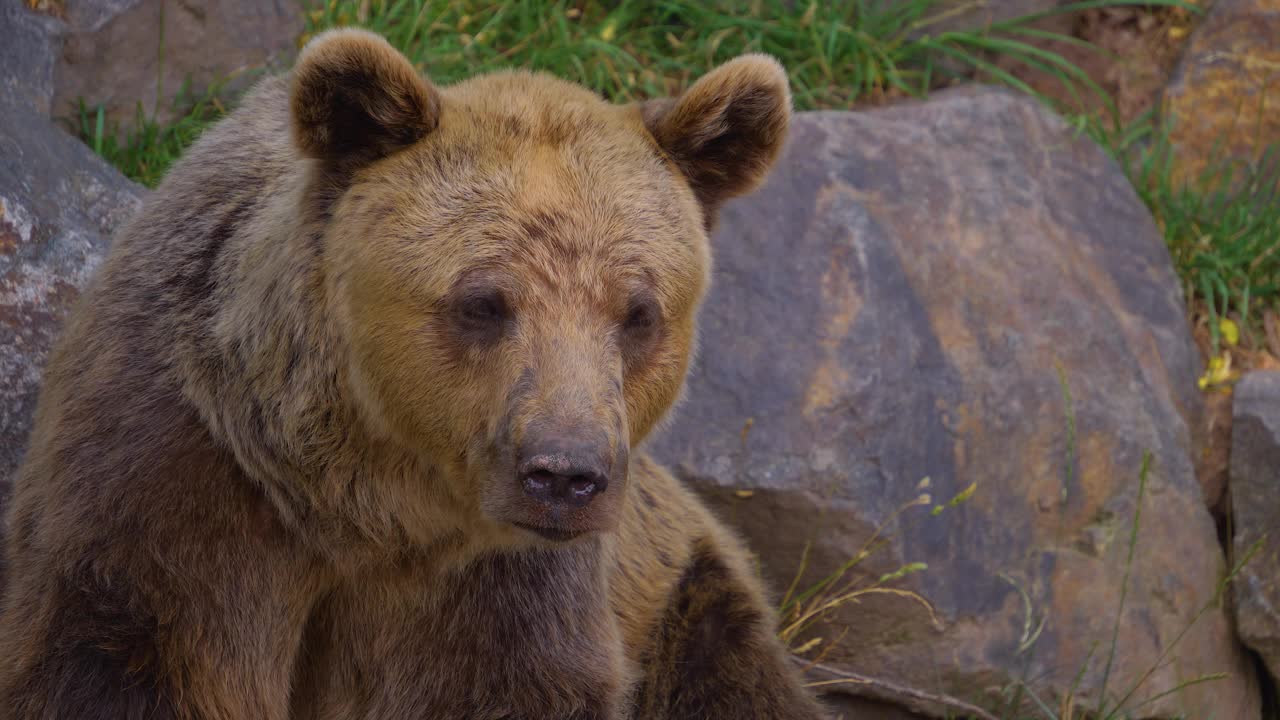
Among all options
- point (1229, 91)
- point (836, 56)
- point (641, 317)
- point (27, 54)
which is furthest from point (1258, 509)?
point (27, 54)

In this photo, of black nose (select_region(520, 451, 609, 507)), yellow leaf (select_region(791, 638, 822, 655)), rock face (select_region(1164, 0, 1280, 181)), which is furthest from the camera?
rock face (select_region(1164, 0, 1280, 181))

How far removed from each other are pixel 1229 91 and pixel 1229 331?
1290mm

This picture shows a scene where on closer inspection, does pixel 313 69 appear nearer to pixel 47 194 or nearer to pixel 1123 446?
pixel 47 194

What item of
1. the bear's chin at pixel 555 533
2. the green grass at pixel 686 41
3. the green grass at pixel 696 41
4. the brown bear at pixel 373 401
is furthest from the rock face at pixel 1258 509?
the bear's chin at pixel 555 533

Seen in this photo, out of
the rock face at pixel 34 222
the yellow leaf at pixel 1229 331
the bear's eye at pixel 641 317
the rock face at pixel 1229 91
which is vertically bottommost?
the yellow leaf at pixel 1229 331

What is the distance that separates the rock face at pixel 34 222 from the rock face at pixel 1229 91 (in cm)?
511

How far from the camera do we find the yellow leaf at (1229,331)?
679 centimetres

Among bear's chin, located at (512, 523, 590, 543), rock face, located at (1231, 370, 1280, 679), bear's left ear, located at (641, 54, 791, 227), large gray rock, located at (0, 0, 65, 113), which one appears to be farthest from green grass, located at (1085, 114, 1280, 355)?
large gray rock, located at (0, 0, 65, 113)

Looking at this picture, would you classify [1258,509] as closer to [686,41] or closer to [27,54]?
[686,41]

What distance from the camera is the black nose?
291cm

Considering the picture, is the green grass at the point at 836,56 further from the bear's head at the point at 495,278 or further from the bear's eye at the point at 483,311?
the bear's eye at the point at 483,311

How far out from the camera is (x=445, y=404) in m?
3.18

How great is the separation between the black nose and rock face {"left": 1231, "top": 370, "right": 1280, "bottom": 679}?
4094mm

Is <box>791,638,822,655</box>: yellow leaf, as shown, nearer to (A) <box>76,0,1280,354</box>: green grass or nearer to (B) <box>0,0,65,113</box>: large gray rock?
(A) <box>76,0,1280,354</box>: green grass
